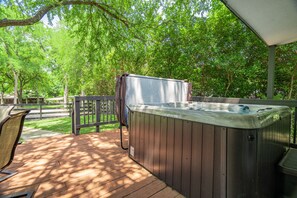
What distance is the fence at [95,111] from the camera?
377 cm

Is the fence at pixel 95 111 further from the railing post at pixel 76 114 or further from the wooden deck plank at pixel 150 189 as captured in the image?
the wooden deck plank at pixel 150 189

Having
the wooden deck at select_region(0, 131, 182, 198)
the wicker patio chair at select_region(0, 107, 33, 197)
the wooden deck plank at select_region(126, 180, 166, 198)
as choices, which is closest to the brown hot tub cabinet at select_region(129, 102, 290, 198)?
the wooden deck plank at select_region(126, 180, 166, 198)

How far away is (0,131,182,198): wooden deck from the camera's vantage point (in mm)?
1673

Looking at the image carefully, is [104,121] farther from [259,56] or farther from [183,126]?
[259,56]

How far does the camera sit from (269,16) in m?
2.42

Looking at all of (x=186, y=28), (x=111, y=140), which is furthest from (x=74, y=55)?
(x=111, y=140)

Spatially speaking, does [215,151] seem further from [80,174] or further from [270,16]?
[270,16]

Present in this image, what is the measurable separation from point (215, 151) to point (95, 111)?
3.47 metres

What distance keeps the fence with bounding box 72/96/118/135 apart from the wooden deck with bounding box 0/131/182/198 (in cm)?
81

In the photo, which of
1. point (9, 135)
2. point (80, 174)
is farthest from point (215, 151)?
point (9, 135)

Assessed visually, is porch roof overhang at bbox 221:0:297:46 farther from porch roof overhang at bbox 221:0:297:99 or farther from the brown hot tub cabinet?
the brown hot tub cabinet

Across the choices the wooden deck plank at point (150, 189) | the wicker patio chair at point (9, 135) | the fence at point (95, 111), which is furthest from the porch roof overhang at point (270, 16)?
the fence at point (95, 111)

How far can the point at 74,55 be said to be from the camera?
1191 cm

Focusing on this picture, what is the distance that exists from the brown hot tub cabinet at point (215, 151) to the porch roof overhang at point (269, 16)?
57.3 inches
